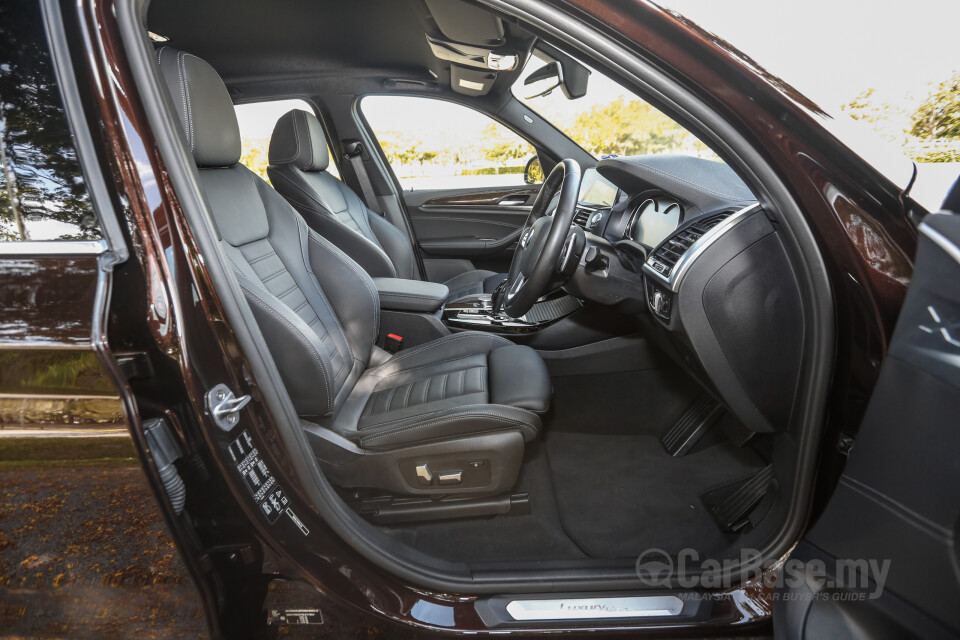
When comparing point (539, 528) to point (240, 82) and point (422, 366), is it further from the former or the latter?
point (240, 82)

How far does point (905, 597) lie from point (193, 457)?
3.38 feet

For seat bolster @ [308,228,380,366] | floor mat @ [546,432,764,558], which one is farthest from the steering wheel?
floor mat @ [546,432,764,558]

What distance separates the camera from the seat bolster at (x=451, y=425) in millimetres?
1426

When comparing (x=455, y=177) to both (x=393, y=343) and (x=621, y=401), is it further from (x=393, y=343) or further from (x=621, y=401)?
(x=621, y=401)

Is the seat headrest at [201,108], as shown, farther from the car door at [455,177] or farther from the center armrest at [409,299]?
the car door at [455,177]

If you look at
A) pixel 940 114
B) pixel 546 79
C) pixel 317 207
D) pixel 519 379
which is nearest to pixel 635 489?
pixel 519 379

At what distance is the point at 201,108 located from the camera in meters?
1.35

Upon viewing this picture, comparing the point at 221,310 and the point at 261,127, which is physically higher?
the point at 221,310

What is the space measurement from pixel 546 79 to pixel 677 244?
178 centimetres

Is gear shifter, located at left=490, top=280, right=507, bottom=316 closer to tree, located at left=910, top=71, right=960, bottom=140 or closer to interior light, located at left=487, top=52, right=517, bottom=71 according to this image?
interior light, located at left=487, top=52, right=517, bottom=71

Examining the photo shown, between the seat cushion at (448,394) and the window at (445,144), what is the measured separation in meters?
1.82

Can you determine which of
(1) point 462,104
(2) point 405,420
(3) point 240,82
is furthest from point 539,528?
(3) point 240,82

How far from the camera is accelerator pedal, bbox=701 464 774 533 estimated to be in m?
1.53
